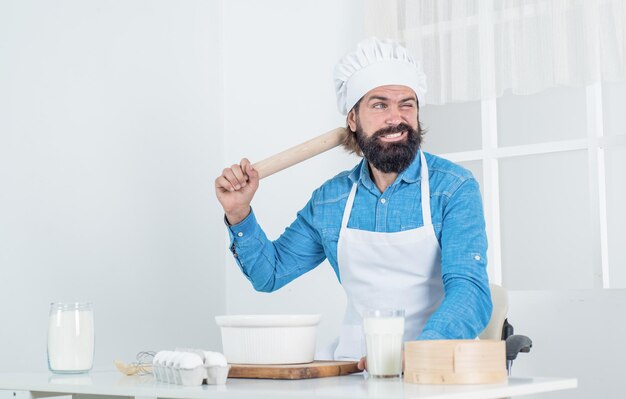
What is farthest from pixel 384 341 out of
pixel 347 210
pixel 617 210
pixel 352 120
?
pixel 617 210

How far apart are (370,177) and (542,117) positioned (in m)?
1.24

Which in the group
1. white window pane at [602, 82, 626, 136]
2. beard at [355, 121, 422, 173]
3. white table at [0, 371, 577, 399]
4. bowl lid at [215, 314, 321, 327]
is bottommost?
white table at [0, 371, 577, 399]

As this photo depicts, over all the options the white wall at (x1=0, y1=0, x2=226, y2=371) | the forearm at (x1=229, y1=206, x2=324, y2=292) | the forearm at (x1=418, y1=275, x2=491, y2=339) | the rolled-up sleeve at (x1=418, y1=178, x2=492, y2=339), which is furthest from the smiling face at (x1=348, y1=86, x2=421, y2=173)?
the white wall at (x1=0, y1=0, x2=226, y2=371)

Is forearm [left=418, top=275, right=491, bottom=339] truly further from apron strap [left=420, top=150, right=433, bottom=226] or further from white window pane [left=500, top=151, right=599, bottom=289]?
white window pane [left=500, top=151, right=599, bottom=289]

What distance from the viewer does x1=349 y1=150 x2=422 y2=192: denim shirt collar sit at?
2707mm

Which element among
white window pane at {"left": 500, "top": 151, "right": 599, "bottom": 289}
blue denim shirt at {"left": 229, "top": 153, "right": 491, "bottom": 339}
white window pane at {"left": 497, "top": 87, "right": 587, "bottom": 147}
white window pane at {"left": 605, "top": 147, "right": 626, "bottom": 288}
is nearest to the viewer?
blue denim shirt at {"left": 229, "top": 153, "right": 491, "bottom": 339}

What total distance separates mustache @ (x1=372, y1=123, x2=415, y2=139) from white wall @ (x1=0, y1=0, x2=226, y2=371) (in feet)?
4.73

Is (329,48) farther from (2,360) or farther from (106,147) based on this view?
(2,360)

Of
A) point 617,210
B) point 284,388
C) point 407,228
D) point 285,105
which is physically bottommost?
point 284,388

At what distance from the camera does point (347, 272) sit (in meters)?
2.67

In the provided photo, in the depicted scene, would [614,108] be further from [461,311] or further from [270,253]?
[461,311]

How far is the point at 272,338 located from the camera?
190 centimetres

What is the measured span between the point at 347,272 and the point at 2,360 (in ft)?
4.70

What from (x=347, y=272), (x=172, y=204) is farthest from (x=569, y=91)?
(x=172, y=204)
